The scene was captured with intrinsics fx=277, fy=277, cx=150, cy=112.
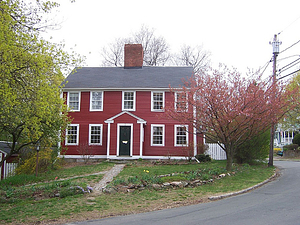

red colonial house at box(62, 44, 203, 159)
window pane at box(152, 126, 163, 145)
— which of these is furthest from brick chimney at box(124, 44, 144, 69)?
window pane at box(152, 126, 163, 145)

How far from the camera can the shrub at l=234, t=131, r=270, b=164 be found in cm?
1742

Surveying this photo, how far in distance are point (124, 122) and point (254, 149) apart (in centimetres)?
893

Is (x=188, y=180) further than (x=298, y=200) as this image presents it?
Yes

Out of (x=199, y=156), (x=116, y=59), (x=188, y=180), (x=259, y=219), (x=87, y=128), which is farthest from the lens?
(x=116, y=59)

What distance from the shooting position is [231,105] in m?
13.1

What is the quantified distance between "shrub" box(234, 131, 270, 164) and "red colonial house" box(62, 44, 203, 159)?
3.40 metres

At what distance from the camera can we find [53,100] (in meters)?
9.76

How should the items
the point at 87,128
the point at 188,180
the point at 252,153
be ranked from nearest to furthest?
the point at 188,180 < the point at 252,153 < the point at 87,128

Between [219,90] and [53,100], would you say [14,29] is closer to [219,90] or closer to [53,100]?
[53,100]

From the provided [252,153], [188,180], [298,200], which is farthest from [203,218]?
[252,153]

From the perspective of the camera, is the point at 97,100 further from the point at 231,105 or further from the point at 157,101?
the point at 231,105

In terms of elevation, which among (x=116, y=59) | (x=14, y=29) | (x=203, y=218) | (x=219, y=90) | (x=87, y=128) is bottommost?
(x=203, y=218)

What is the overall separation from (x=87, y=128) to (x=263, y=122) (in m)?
12.7

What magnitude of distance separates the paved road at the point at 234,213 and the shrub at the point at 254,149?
26.9ft
